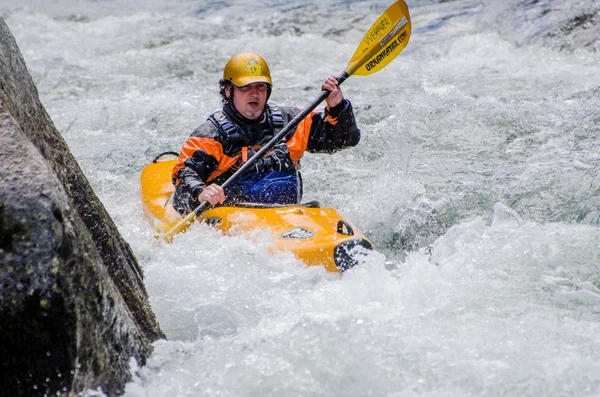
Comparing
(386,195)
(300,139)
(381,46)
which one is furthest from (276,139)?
(386,195)

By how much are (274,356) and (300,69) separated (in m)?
7.13

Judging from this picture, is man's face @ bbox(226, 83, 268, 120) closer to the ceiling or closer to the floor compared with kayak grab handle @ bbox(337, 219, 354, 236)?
closer to the ceiling

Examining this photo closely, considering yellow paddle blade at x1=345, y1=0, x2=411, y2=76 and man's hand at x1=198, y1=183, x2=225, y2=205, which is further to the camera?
yellow paddle blade at x1=345, y1=0, x2=411, y2=76

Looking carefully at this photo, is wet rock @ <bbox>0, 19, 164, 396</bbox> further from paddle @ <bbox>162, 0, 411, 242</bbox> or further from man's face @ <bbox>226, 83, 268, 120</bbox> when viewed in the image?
paddle @ <bbox>162, 0, 411, 242</bbox>

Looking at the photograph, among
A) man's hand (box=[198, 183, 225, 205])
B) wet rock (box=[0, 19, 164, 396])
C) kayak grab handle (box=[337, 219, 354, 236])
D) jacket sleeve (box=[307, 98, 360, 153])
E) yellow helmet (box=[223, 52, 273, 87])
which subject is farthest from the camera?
jacket sleeve (box=[307, 98, 360, 153])

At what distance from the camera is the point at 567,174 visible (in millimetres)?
5367

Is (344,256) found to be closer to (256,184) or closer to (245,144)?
(256,184)

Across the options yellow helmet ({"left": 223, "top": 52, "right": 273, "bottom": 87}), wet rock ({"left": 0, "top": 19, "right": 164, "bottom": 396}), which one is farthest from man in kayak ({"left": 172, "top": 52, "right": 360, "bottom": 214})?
wet rock ({"left": 0, "top": 19, "right": 164, "bottom": 396})

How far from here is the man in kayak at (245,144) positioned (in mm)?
4594

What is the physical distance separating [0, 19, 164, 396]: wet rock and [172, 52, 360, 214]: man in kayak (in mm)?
2187

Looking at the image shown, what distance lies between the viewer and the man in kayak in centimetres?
459

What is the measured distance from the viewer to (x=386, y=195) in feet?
18.0

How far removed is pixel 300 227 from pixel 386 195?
5.29ft

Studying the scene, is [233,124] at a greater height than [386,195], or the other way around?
[233,124]
